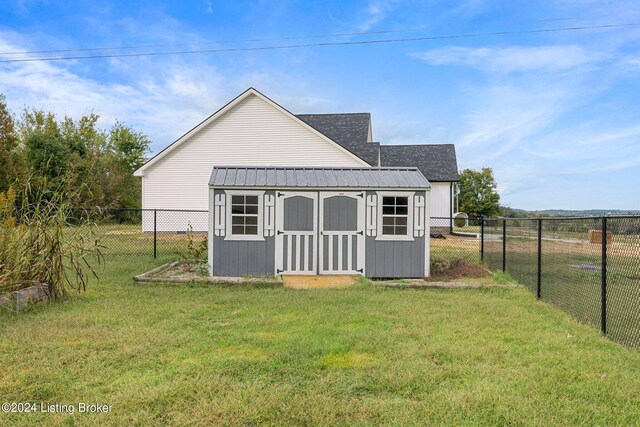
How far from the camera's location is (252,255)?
332 inches

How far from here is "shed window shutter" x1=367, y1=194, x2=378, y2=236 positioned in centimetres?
848

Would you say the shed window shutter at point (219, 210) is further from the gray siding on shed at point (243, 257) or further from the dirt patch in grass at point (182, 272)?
the dirt patch in grass at point (182, 272)

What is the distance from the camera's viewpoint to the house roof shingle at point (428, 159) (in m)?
23.1

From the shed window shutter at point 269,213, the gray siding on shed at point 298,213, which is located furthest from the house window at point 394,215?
the shed window shutter at point 269,213

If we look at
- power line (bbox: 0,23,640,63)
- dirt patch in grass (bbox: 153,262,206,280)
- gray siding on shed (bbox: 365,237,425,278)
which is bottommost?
dirt patch in grass (bbox: 153,262,206,280)

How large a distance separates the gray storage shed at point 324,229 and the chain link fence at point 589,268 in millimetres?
2233

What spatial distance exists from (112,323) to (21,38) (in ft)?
55.1

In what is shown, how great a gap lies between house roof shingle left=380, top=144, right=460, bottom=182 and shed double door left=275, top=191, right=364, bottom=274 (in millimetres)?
15256

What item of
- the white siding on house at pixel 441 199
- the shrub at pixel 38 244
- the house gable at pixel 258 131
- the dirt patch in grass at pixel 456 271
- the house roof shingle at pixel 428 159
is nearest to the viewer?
the shrub at pixel 38 244

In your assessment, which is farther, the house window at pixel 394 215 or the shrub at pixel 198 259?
the shrub at pixel 198 259

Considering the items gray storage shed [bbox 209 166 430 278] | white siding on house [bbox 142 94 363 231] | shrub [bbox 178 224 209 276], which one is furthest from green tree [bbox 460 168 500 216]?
shrub [bbox 178 224 209 276]

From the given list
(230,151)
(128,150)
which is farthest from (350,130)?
(128,150)

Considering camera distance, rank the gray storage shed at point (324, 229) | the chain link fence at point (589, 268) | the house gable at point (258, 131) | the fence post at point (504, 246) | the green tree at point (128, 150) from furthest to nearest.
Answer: the green tree at point (128, 150) < the house gable at point (258, 131) < the fence post at point (504, 246) < the gray storage shed at point (324, 229) < the chain link fence at point (589, 268)

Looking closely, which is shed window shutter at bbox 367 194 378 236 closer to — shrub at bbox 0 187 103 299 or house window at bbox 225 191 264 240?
house window at bbox 225 191 264 240
